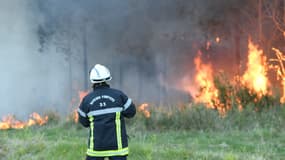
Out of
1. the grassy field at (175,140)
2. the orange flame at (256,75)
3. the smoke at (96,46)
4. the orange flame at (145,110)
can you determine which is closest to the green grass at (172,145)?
the grassy field at (175,140)

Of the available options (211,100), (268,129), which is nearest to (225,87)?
(211,100)

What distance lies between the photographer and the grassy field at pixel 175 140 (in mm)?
5844

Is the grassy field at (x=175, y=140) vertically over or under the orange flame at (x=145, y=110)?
under

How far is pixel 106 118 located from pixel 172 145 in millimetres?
2704

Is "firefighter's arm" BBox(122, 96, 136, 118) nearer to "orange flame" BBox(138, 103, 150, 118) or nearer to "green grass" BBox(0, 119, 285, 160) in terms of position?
"green grass" BBox(0, 119, 285, 160)

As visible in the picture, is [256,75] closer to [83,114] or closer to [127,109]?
[127,109]

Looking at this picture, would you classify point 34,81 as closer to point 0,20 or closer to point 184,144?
point 0,20

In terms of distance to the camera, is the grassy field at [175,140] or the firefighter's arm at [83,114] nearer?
the firefighter's arm at [83,114]

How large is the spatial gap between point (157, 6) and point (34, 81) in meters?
4.85

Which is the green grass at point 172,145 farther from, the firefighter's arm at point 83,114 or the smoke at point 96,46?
the smoke at point 96,46

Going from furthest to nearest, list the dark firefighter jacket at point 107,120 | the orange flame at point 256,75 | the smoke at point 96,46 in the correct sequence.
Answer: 1. the smoke at point 96,46
2. the orange flame at point 256,75
3. the dark firefighter jacket at point 107,120

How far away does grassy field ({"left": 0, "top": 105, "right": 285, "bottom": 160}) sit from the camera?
5.84 m

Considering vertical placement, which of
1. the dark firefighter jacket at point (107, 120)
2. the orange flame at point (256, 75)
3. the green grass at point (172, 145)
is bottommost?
the green grass at point (172, 145)

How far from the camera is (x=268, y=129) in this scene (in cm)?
768
